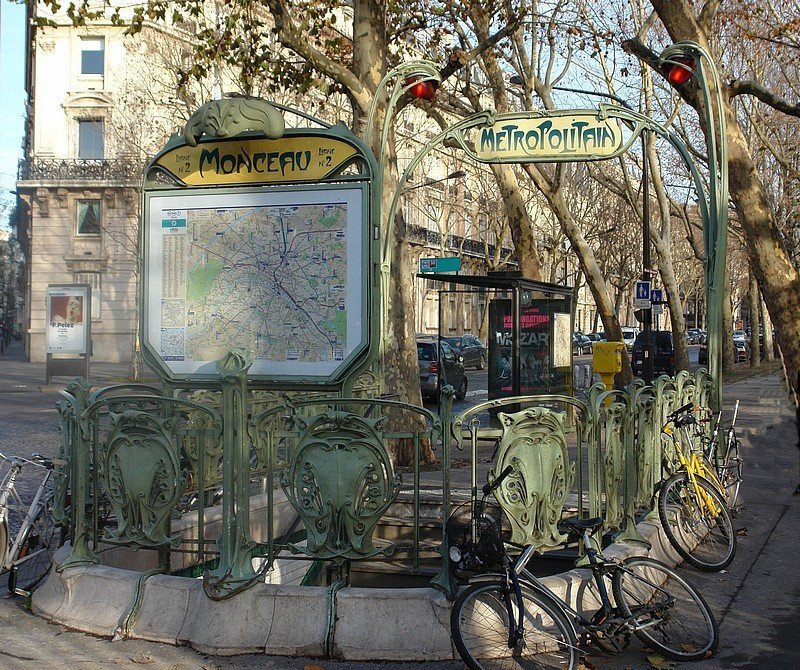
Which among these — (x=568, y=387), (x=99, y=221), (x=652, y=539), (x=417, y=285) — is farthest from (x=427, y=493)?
(x=417, y=285)

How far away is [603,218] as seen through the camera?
4856 cm

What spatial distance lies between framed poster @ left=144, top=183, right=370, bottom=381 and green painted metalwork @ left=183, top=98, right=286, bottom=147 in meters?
0.43

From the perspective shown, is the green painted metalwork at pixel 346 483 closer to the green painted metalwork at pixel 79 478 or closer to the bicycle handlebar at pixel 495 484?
the bicycle handlebar at pixel 495 484

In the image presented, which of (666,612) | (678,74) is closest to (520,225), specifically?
(678,74)

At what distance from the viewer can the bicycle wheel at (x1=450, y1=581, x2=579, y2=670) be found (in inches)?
207

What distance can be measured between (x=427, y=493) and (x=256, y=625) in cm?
365

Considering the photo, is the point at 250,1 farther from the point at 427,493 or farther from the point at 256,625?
the point at 256,625

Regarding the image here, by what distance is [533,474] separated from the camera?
6.00 metres

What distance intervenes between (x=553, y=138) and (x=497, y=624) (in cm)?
642

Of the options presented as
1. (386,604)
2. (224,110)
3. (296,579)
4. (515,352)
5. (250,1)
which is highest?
(250,1)

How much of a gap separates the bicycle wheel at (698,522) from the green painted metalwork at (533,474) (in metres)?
1.96

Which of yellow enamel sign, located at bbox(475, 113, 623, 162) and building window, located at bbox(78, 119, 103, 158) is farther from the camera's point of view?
building window, located at bbox(78, 119, 103, 158)

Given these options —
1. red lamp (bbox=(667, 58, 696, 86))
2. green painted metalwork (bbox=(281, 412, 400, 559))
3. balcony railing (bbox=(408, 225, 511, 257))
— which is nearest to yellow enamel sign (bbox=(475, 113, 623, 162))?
red lamp (bbox=(667, 58, 696, 86))

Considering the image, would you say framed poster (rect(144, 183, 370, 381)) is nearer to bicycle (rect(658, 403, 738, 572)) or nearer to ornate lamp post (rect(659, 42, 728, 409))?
bicycle (rect(658, 403, 738, 572))
